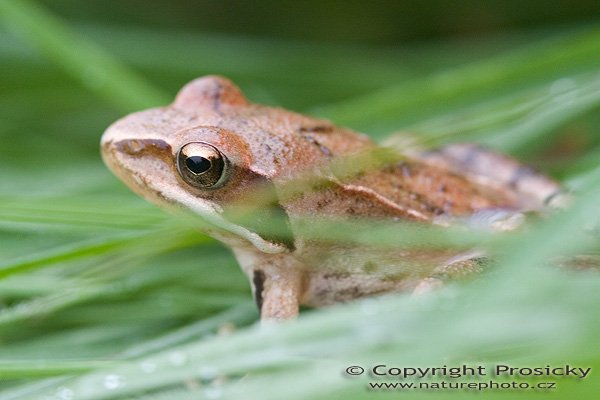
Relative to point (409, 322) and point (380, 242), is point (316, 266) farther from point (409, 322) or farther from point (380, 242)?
point (409, 322)

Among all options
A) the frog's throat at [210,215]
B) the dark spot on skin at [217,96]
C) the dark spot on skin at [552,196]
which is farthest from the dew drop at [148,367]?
the dark spot on skin at [552,196]

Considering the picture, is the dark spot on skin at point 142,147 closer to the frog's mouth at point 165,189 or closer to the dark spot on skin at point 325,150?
the frog's mouth at point 165,189

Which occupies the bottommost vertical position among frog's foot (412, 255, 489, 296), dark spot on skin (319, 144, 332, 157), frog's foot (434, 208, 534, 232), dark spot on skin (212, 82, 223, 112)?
frog's foot (412, 255, 489, 296)

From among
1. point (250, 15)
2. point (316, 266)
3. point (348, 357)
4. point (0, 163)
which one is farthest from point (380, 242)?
point (250, 15)

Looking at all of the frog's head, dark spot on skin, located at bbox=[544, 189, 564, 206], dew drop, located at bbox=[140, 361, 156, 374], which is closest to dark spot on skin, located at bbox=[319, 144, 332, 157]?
the frog's head

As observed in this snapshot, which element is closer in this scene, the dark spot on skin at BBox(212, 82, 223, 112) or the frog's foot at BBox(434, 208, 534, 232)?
the frog's foot at BBox(434, 208, 534, 232)

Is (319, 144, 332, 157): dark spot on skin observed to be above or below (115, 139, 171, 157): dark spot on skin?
above

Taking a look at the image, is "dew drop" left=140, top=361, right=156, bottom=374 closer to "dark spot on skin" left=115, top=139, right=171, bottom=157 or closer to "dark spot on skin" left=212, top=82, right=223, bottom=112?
"dark spot on skin" left=115, top=139, right=171, bottom=157

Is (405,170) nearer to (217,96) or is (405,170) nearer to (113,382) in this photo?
(217,96)
